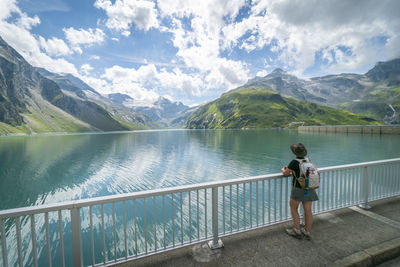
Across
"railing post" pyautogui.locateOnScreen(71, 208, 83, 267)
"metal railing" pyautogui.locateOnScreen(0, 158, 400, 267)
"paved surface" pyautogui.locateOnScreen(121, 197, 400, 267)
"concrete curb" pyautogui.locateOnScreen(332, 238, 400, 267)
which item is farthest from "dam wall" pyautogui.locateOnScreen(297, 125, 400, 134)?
"railing post" pyautogui.locateOnScreen(71, 208, 83, 267)

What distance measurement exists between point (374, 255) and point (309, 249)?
1.32 meters

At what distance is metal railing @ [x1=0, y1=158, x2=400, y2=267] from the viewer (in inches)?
139

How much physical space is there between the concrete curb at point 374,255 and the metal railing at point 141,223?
139cm

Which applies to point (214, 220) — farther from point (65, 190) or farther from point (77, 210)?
point (65, 190)

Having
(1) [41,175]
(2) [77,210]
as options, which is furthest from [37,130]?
(2) [77,210]

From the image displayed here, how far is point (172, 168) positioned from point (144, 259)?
22.6 metres

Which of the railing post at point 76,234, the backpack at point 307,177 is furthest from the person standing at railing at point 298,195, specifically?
the railing post at point 76,234

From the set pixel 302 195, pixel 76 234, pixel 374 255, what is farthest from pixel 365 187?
pixel 76 234

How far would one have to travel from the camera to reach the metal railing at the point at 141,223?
353cm

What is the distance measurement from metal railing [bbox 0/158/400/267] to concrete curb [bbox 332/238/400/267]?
4.56ft

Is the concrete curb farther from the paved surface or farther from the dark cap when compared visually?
the dark cap

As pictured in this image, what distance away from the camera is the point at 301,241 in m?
4.96

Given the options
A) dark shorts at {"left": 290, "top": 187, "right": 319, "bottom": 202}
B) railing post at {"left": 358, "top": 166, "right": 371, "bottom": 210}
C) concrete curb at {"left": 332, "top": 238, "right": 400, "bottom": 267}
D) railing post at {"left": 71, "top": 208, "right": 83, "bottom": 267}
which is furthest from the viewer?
railing post at {"left": 358, "top": 166, "right": 371, "bottom": 210}

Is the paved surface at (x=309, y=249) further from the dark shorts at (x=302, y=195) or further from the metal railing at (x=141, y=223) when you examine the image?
the dark shorts at (x=302, y=195)
